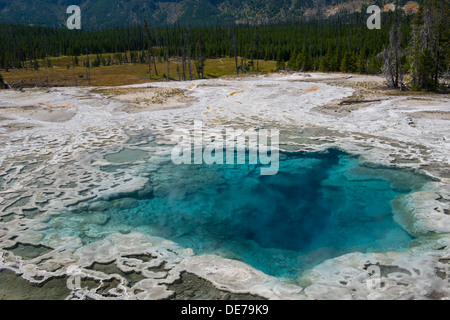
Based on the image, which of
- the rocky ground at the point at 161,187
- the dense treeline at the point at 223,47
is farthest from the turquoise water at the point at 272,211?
the dense treeline at the point at 223,47

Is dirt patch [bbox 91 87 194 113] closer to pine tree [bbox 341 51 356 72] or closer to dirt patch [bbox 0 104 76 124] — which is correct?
dirt patch [bbox 0 104 76 124]

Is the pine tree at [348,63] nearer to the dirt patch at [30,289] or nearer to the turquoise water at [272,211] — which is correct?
the turquoise water at [272,211]

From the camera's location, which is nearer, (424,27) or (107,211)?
(107,211)

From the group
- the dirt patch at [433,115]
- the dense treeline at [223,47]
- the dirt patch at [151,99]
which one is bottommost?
the dirt patch at [433,115]

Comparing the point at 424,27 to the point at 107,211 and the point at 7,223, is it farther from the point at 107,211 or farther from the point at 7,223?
the point at 7,223

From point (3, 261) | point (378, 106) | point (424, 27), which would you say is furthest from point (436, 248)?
point (424, 27)

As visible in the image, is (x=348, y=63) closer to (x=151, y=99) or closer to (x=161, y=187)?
(x=151, y=99)

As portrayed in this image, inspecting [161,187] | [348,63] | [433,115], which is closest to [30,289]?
[161,187]
